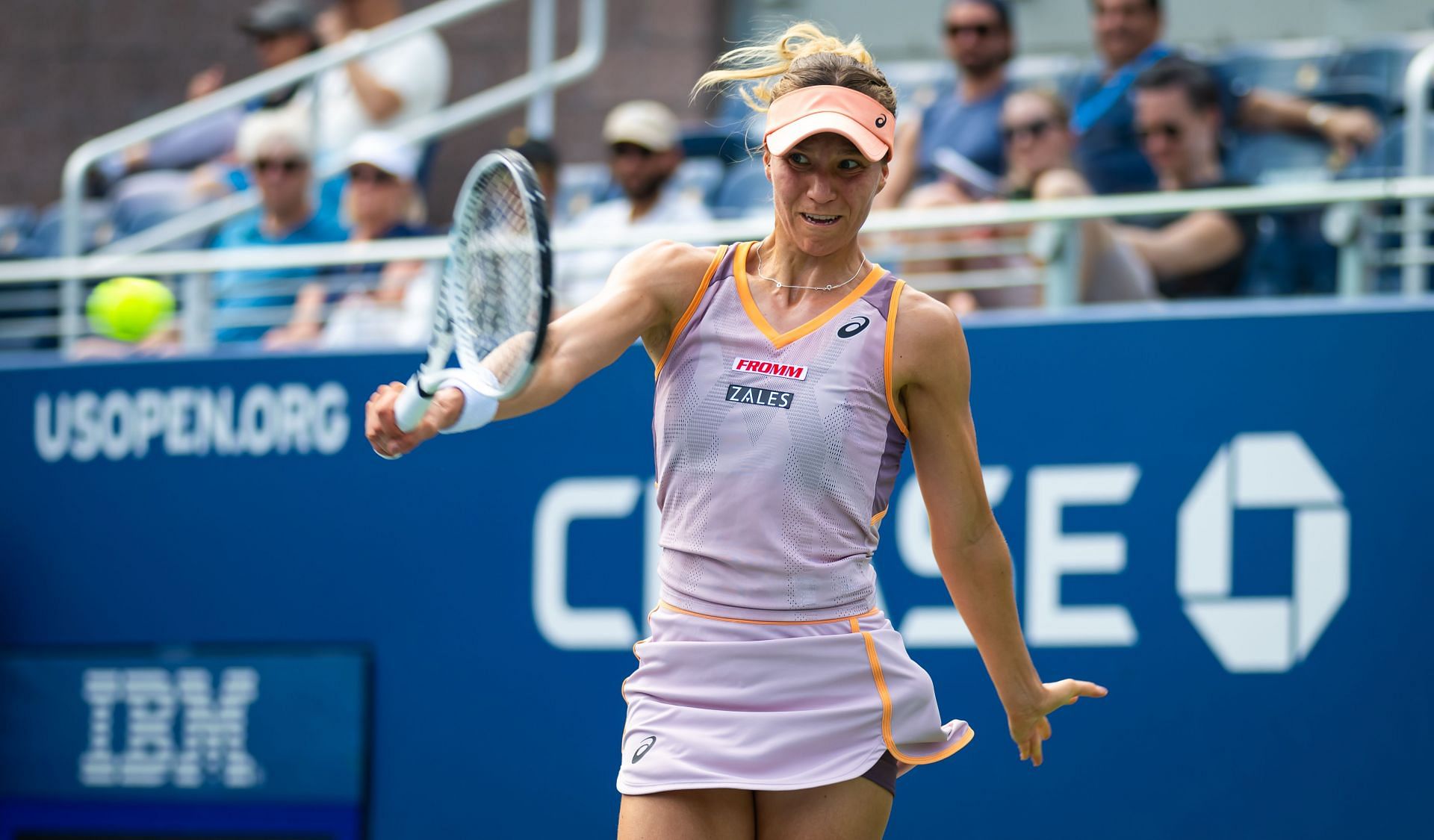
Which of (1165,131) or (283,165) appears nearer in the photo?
(1165,131)

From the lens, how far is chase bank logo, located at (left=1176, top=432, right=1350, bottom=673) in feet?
14.5

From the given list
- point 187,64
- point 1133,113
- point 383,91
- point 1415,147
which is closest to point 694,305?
point 1415,147

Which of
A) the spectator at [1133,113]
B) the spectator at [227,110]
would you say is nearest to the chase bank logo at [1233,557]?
the spectator at [1133,113]

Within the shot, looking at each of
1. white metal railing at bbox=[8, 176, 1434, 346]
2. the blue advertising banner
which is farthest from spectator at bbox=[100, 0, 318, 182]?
the blue advertising banner

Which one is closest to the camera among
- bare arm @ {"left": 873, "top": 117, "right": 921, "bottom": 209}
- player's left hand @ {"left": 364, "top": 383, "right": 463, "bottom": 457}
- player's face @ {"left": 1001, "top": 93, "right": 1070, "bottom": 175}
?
player's left hand @ {"left": 364, "top": 383, "right": 463, "bottom": 457}

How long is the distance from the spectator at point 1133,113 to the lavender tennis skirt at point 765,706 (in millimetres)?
2863

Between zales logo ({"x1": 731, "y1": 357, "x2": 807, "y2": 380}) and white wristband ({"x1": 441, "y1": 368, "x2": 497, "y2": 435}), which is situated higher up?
zales logo ({"x1": 731, "y1": 357, "x2": 807, "y2": 380})

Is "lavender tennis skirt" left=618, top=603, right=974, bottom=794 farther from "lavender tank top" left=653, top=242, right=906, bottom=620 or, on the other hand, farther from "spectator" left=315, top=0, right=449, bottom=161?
"spectator" left=315, top=0, right=449, bottom=161

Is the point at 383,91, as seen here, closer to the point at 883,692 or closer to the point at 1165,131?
the point at 1165,131

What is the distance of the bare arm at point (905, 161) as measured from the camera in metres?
5.85

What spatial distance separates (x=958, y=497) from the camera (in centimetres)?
283

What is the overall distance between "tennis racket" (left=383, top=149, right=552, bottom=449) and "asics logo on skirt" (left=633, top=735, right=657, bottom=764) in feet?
1.94

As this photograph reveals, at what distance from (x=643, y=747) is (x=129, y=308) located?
3801mm

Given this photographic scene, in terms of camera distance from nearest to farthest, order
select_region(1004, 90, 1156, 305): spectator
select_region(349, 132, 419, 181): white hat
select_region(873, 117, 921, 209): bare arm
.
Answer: select_region(1004, 90, 1156, 305): spectator < select_region(873, 117, 921, 209): bare arm < select_region(349, 132, 419, 181): white hat
